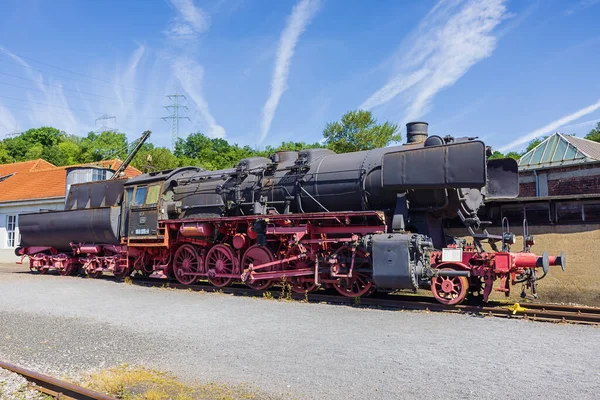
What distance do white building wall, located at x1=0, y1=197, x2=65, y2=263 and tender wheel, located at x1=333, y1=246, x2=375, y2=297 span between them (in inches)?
708

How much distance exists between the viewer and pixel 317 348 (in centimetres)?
610

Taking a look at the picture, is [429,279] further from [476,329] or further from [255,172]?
[255,172]

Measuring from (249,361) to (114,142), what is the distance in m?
68.1

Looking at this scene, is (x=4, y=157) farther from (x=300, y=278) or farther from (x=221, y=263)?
(x=300, y=278)

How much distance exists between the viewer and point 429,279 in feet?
29.2

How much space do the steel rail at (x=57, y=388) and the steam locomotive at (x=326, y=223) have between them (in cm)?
563

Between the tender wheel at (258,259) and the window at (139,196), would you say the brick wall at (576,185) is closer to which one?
the tender wheel at (258,259)

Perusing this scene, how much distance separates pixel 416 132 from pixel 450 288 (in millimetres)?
3477

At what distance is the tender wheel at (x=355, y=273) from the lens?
9648 mm

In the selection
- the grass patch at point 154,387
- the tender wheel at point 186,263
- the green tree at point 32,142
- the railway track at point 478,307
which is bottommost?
the grass patch at point 154,387

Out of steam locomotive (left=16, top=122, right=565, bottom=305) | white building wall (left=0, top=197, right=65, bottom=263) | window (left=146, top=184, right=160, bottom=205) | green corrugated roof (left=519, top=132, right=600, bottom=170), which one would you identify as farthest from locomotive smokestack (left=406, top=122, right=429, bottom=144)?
white building wall (left=0, top=197, right=65, bottom=263)

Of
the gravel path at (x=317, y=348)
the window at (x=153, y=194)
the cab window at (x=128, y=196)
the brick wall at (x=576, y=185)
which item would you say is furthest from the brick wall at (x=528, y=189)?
the cab window at (x=128, y=196)

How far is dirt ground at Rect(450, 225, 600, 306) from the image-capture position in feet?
36.3

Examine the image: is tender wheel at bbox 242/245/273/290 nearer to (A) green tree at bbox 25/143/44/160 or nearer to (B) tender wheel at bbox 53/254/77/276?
(B) tender wheel at bbox 53/254/77/276
